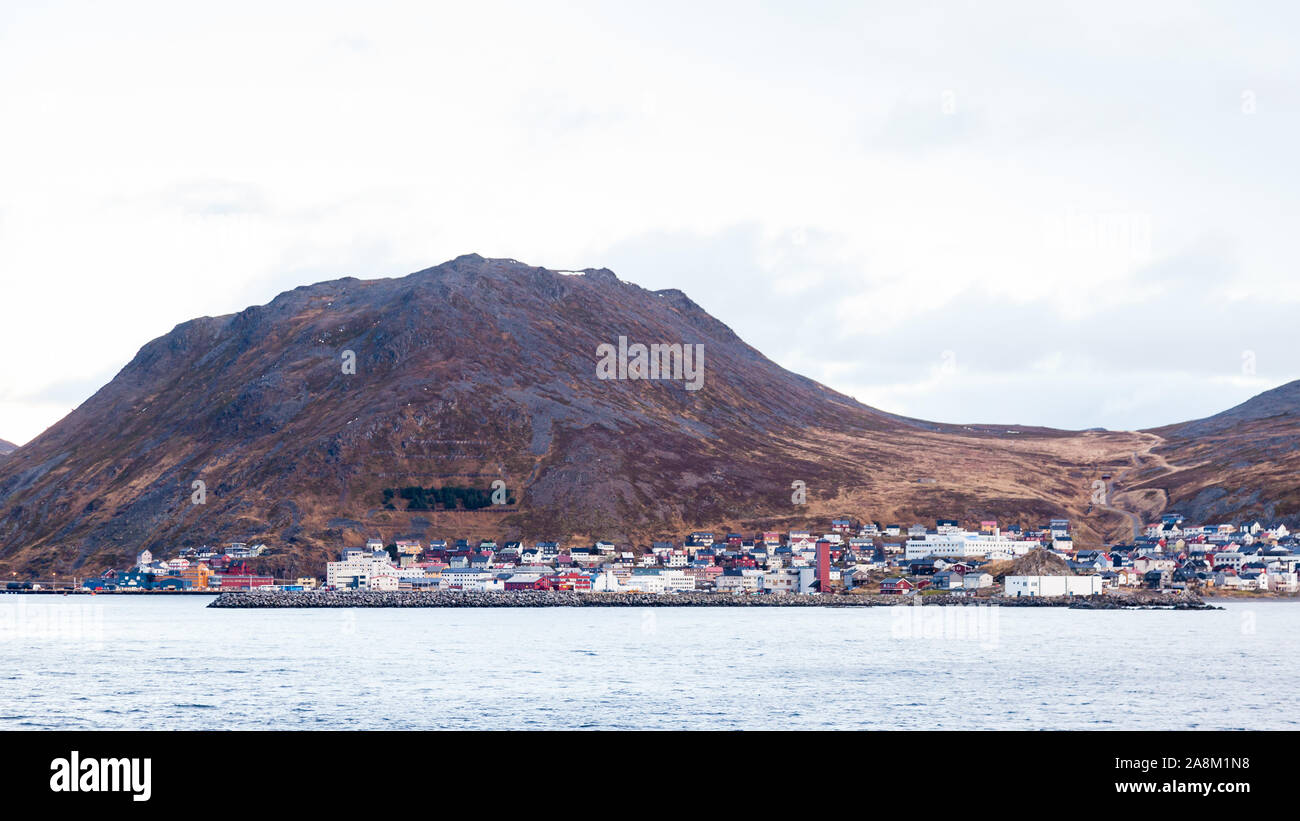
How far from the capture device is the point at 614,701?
68.6 metres

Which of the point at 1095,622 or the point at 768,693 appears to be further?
the point at 1095,622

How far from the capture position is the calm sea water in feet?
207

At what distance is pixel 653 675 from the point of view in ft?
275

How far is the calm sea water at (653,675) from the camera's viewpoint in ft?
207
